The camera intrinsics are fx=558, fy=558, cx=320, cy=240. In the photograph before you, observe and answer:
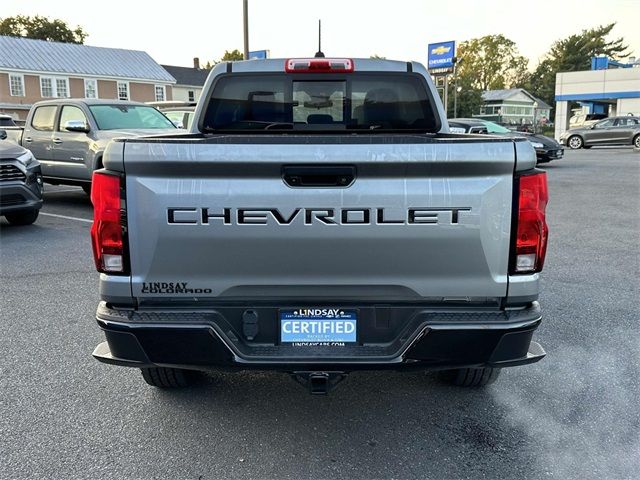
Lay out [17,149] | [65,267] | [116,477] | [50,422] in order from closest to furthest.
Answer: [116,477] → [50,422] → [65,267] → [17,149]

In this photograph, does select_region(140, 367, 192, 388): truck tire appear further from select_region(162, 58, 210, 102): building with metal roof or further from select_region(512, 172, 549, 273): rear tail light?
select_region(162, 58, 210, 102): building with metal roof

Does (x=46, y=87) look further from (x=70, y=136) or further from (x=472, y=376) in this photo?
(x=472, y=376)

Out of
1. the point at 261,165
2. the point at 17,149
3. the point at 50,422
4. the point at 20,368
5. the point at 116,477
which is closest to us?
the point at 261,165

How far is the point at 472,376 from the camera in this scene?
352cm

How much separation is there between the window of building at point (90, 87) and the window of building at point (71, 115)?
42.0 m

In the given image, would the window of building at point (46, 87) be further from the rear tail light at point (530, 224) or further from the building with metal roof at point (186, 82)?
the rear tail light at point (530, 224)

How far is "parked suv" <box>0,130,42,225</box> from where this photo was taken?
26.5 feet

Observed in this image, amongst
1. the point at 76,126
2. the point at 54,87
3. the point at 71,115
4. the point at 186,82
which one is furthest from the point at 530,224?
the point at 186,82

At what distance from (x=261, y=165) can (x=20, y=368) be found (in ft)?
8.74

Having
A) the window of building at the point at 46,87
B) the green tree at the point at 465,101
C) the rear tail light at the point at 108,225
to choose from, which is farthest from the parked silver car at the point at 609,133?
the green tree at the point at 465,101

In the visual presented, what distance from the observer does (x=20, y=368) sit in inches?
154


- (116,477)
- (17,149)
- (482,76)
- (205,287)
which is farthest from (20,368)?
(482,76)

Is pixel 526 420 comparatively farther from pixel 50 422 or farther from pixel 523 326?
pixel 50 422

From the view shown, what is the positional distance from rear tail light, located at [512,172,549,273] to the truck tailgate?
0.07 meters
